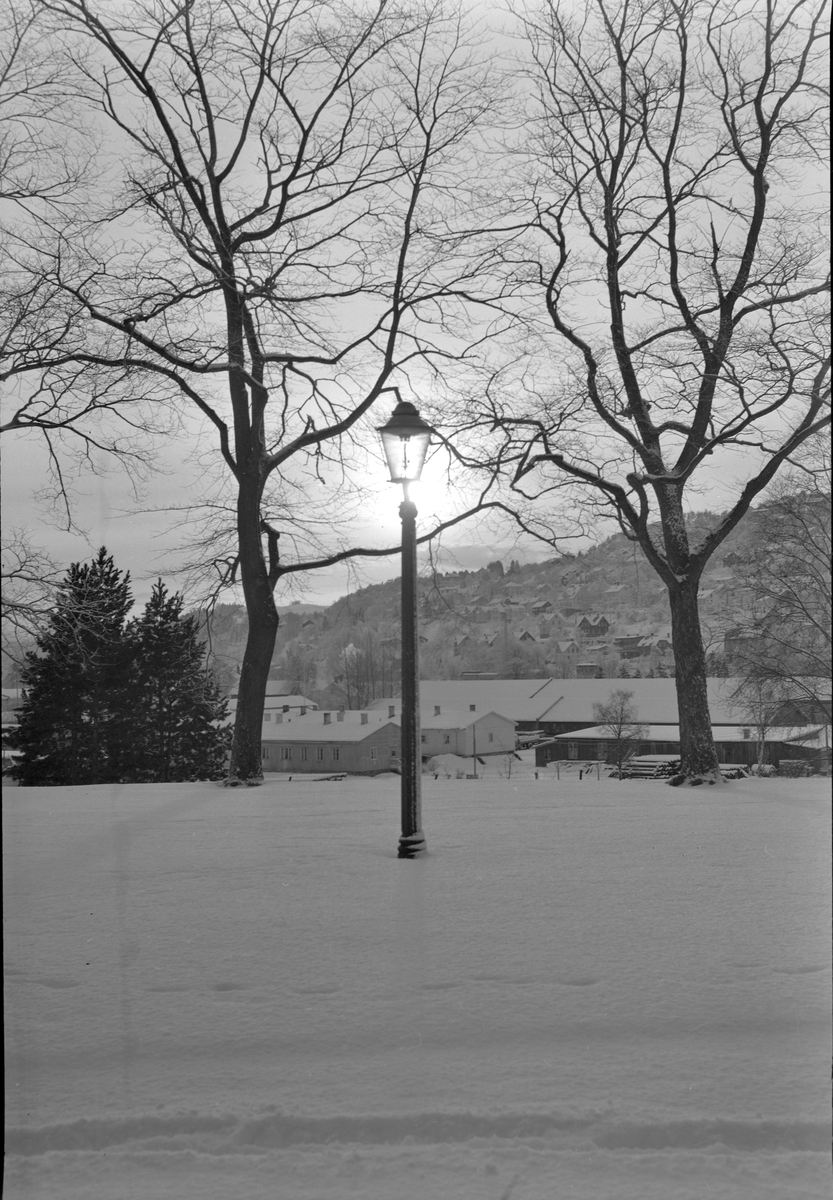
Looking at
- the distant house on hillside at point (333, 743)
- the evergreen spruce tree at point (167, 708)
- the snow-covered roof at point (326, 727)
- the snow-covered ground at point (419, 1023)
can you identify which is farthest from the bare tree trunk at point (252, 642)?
the evergreen spruce tree at point (167, 708)

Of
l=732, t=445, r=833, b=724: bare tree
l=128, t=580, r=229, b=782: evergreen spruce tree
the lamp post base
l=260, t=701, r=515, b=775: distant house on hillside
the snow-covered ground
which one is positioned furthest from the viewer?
l=128, t=580, r=229, b=782: evergreen spruce tree

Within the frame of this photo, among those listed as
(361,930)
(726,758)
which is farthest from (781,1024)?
(726,758)

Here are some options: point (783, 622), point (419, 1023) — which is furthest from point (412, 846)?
point (783, 622)

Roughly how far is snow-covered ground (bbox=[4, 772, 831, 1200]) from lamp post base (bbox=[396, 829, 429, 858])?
0.19 m

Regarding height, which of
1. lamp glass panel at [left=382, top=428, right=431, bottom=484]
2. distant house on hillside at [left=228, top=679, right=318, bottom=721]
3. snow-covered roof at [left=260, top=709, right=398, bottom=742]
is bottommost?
snow-covered roof at [left=260, top=709, right=398, bottom=742]

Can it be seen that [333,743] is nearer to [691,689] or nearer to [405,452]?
[691,689]

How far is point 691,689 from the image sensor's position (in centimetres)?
1184

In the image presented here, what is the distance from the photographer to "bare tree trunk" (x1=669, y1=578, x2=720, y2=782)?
1187 centimetres

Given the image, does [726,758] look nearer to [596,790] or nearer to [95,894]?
[596,790]

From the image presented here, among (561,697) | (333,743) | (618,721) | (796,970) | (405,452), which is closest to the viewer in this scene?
(796,970)

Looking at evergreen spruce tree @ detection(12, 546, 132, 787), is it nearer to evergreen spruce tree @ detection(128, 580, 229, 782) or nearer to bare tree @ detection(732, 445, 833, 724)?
evergreen spruce tree @ detection(128, 580, 229, 782)

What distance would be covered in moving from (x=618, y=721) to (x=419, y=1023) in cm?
Result: 1282

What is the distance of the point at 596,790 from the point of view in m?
11.2

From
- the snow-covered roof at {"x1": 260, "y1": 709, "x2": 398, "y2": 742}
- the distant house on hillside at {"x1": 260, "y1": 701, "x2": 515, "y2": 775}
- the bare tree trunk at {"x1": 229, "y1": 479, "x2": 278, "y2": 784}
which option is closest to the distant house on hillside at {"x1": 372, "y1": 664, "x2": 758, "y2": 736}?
the distant house on hillside at {"x1": 260, "y1": 701, "x2": 515, "y2": 775}
